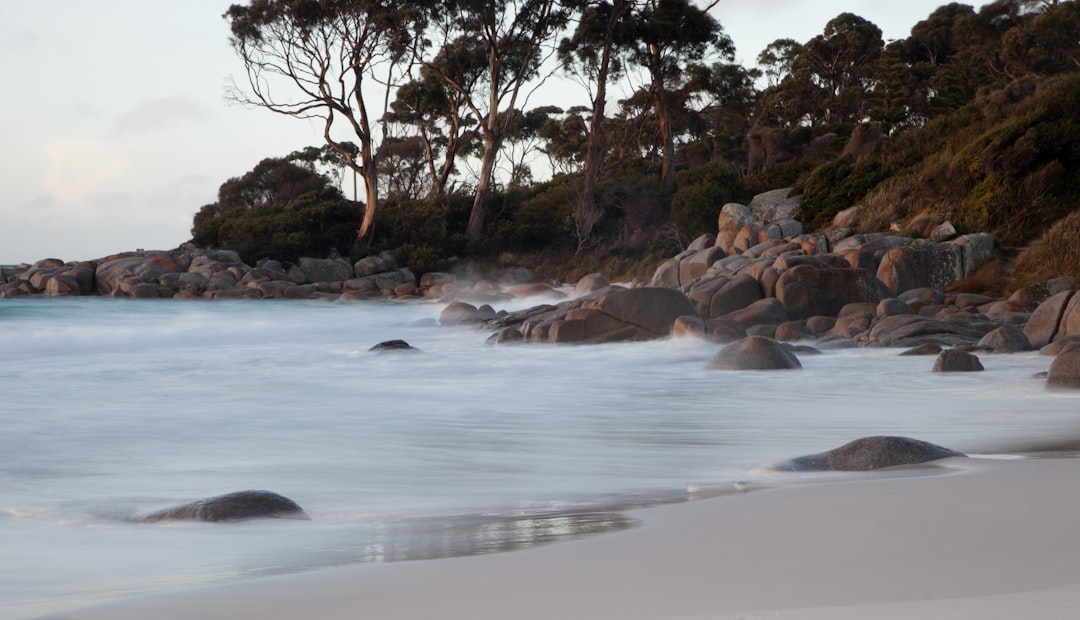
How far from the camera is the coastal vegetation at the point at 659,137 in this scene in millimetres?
19531

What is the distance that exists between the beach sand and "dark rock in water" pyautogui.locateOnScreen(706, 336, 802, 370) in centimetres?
635

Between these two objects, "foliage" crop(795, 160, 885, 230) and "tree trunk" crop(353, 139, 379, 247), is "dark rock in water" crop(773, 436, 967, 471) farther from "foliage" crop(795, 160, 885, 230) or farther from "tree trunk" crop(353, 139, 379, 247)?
"tree trunk" crop(353, 139, 379, 247)

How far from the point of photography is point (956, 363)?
31.4 ft

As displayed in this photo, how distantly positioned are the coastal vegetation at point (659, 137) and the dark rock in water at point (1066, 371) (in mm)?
8097

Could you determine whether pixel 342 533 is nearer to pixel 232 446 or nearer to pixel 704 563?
pixel 704 563

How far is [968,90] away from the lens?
38.9 metres

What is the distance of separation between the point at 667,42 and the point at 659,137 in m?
13.8

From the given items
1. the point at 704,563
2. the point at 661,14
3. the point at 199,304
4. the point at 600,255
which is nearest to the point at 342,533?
the point at 704,563

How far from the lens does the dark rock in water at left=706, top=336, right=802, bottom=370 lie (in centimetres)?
1018

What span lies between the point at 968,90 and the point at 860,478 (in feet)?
129

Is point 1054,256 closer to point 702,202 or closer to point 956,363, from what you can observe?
point 956,363

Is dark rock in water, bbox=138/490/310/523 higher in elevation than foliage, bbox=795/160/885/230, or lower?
lower

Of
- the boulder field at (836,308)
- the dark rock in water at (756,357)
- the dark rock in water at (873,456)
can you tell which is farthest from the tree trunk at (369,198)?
the dark rock in water at (873,456)

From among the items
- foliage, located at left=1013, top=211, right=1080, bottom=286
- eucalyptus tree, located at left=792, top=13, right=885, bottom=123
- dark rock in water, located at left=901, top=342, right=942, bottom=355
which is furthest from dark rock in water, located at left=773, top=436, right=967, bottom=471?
eucalyptus tree, located at left=792, top=13, right=885, bottom=123
